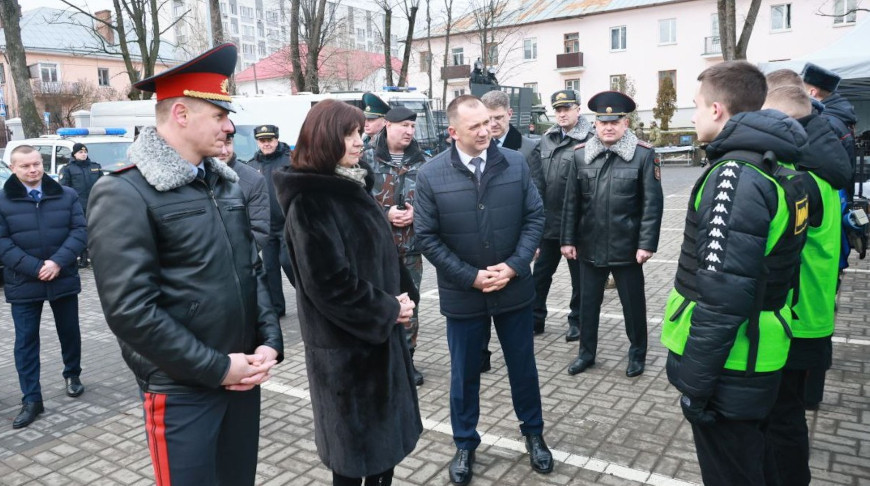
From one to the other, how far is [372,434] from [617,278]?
122 inches

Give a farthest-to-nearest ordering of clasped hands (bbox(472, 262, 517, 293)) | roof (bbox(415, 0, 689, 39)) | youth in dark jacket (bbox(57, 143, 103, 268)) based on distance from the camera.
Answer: roof (bbox(415, 0, 689, 39))
youth in dark jacket (bbox(57, 143, 103, 268))
clasped hands (bbox(472, 262, 517, 293))

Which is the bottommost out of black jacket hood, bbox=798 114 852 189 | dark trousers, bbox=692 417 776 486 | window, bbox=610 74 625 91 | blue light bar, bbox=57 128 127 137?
dark trousers, bbox=692 417 776 486

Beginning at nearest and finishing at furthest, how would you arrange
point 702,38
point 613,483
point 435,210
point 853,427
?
point 613,483 → point 435,210 → point 853,427 → point 702,38

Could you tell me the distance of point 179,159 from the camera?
2371mm

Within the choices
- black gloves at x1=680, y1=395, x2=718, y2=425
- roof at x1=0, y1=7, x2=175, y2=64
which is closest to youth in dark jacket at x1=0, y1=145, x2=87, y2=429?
black gloves at x1=680, y1=395, x2=718, y2=425

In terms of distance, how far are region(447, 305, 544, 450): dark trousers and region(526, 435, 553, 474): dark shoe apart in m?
0.05

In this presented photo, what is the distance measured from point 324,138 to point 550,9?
5261 cm

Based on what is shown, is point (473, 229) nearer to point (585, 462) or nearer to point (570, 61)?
point (585, 462)

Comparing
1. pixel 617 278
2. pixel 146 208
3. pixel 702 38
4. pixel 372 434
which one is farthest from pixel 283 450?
pixel 702 38

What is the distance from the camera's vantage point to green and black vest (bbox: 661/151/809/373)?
2.46 meters

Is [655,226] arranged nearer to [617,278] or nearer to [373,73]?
[617,278]

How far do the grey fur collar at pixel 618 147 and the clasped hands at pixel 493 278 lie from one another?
188cm

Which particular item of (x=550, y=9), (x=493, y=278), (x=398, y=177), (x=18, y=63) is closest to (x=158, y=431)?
(x=493, y=278)

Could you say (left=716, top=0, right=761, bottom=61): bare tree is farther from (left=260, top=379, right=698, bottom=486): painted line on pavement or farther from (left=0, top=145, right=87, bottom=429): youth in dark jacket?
(left=0, top=145, right=87, bottom=429): youth in dark jacket
